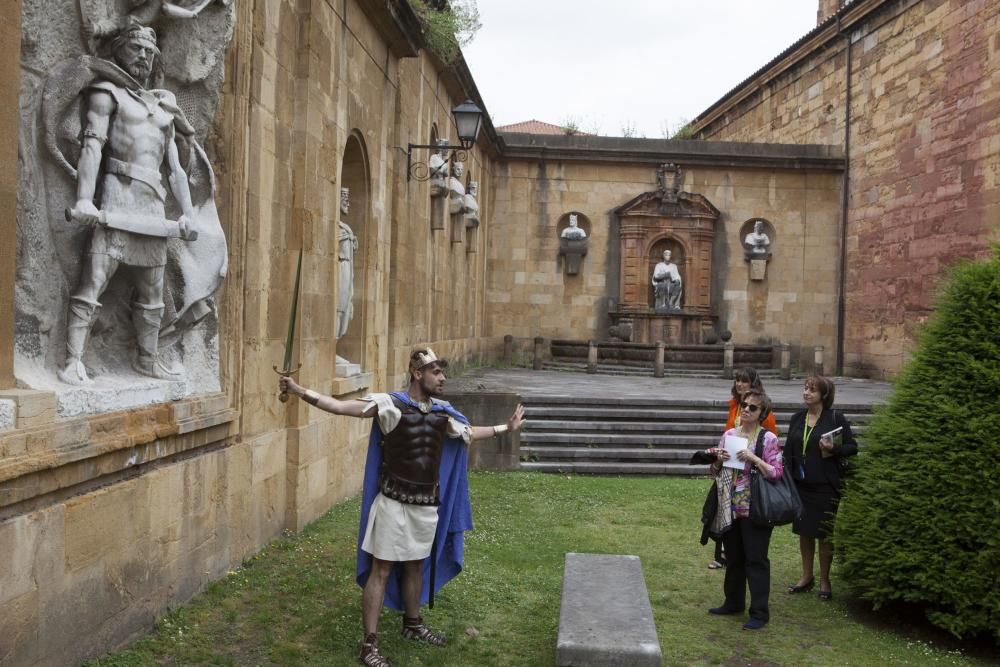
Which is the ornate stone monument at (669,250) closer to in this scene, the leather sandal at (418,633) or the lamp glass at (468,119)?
the lamp glass at (468,119)

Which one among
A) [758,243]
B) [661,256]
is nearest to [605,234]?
[661,256]

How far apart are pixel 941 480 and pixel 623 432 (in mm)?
7389

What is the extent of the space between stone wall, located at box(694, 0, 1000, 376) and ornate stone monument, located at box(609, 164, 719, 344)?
3.59m

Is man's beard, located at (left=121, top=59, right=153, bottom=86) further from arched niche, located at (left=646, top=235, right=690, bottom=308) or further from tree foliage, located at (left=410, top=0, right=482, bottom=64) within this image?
arched niche, located at (left=646, top=235, right=690, bottom=308)

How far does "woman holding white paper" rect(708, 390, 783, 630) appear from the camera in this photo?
5.68m

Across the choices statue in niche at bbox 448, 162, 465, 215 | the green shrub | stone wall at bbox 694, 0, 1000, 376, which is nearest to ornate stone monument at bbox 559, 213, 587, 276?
stone wall at bbox 694, 0, 1000, 376

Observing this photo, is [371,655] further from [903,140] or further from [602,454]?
[903,140]

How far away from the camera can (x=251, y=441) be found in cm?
645

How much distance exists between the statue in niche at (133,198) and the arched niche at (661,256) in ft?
64.9

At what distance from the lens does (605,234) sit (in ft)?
80.1

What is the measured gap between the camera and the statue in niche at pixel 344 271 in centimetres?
877

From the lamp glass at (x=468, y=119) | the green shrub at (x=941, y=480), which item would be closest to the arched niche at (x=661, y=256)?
the lamp glass at (x=468, y=119)

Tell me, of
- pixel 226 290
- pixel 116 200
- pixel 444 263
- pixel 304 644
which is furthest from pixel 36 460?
pixel 444 263

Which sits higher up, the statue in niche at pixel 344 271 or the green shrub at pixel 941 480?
the statue in niche at pixel 344 271
